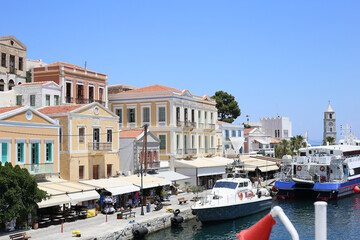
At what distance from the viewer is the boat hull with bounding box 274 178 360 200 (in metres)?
44.8

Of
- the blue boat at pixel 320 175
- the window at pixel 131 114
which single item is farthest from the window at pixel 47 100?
the blue boat at pixel 320 175

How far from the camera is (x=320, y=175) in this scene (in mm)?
48781

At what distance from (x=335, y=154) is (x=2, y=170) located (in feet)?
128

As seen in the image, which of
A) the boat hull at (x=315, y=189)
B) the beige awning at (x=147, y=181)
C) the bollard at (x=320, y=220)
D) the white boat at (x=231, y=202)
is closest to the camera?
the bollard at (x=320, y=220)

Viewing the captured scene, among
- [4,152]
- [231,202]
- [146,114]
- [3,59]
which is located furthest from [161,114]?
[4,152]

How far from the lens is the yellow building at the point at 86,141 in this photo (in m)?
33.1

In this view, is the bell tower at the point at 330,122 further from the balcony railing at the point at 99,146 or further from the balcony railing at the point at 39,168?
the balcony railing at the point at 39,168

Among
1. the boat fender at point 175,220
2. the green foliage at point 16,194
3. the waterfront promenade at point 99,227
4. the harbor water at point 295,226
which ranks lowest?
the harbor water at point 295,226

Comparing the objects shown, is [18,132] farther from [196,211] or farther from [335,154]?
[335,154]

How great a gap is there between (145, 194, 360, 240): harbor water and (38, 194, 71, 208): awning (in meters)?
→ 5.51

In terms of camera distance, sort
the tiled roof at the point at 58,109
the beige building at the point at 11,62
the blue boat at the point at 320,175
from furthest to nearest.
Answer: the blue boat at the point at 320,175, the beige building at the point at 11,62, the tiled roof at the point at 58,109

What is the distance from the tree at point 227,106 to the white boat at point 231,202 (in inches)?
2044

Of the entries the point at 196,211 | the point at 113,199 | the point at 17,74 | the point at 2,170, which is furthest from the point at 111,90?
the point at 2,170

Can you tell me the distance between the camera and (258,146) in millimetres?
79500
